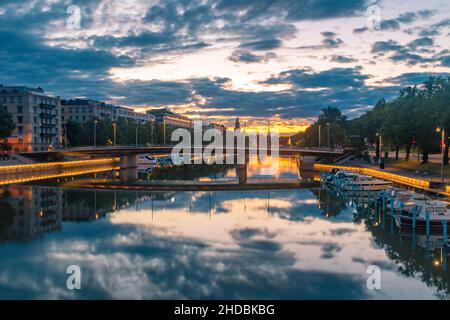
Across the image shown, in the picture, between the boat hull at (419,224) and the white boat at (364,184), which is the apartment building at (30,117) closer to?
the white boat at (364,184)

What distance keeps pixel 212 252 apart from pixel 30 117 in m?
109

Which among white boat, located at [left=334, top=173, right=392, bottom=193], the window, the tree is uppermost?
the tree

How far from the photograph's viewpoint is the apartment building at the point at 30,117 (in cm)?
12600

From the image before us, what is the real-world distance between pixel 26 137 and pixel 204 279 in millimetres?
112909

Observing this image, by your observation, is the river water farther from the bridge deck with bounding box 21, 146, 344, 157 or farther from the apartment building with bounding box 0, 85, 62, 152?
the apartment building with bounding box 0, 85, 62, 152

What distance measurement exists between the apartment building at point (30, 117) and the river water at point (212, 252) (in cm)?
7517

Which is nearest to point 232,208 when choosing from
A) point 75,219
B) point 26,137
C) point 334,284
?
point 75,219

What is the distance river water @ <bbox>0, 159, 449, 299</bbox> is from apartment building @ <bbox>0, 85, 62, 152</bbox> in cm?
7517

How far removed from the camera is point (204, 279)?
85.7 feet

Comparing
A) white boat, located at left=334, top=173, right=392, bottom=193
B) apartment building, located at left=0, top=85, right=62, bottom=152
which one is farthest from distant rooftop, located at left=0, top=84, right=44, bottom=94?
white boat, located at left=334, top=173, right=392, bottom=193

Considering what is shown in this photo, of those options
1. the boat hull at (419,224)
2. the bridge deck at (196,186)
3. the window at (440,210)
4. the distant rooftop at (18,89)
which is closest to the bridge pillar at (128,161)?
the distant rooftop at (18,89)

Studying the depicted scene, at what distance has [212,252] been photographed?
32.3m

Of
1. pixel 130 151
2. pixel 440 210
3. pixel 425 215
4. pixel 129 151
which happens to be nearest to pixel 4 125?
pixel 129 151

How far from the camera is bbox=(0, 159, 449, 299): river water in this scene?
80.9 ft
